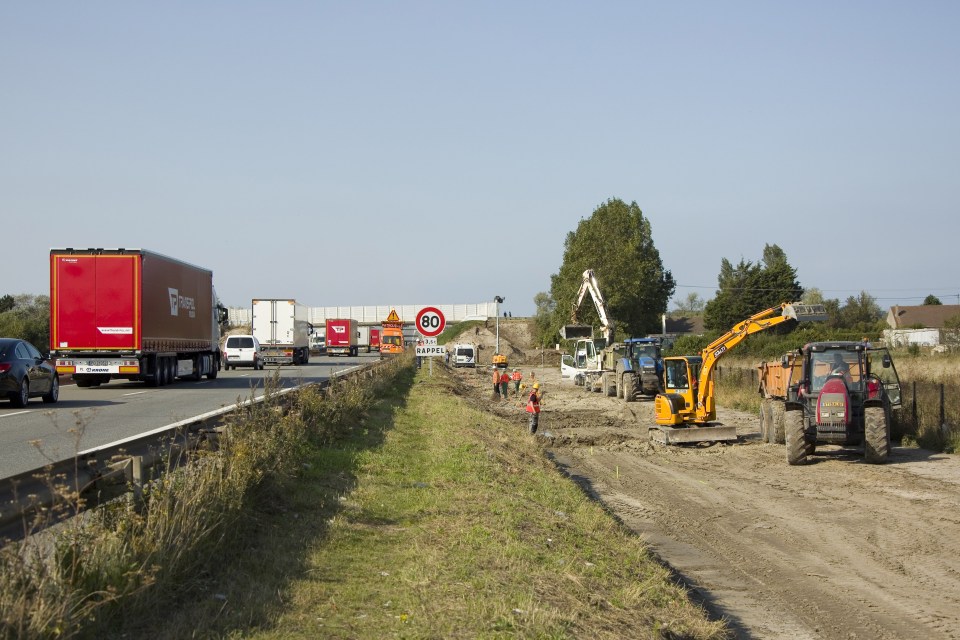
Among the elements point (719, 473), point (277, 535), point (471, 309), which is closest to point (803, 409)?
point (719, 473)

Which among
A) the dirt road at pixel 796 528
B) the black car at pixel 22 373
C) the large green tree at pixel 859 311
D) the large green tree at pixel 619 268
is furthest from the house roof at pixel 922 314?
the black car at pixel 22 373

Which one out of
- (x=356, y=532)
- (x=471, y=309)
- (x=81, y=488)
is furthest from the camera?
(x=471, y=309)

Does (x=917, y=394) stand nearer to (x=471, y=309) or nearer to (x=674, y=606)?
(x=674, y=606)

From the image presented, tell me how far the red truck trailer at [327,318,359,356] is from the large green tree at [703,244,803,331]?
33320mm

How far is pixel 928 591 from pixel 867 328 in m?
69.4

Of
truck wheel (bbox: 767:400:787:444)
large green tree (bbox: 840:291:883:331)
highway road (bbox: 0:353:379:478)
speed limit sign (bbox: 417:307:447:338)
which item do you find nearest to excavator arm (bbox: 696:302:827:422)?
truck wheel (bbox: 767:400:787:444)

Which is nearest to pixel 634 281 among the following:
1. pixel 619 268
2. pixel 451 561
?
pixel 619 268

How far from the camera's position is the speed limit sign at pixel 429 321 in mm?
22203

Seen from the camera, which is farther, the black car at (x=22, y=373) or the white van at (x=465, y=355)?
the white van at (x=465, y=355)

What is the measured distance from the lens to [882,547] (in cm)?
1106

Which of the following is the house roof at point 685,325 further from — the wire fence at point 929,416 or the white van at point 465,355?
the wire fence at point 929,416

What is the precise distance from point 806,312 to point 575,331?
34.2m

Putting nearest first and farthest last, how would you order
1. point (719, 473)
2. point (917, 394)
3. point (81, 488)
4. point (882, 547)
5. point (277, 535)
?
point (81, 488)
point (277, 535)
point (882, 547)
point (719, 473)
point (917, 394)

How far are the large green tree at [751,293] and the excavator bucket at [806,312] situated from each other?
210ft
